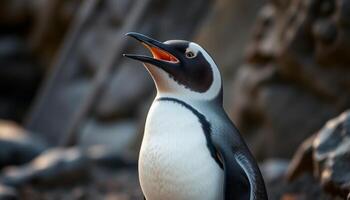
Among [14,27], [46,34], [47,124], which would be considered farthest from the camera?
[14,27]

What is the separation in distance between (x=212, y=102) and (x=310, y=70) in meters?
2.82

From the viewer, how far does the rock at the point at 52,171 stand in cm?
738

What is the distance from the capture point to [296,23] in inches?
272

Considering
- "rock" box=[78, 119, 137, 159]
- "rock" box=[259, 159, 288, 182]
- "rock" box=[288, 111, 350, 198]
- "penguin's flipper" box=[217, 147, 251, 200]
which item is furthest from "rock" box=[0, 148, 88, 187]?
"penguin's flipper" box=[217, 147, 251, 200]

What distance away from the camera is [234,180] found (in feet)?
13.0

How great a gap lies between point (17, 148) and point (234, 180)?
5179mm

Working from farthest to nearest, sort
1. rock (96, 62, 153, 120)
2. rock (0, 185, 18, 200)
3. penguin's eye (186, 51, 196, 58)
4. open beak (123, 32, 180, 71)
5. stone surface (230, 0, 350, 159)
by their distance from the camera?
rock (96, 62, 153, 120)
stone surface (230, 0, 350, 159)
rock (0, 185, 18, 200)
penguin's eye (186, 51, 196, 58)
open beak (123, 32, 180, 71)

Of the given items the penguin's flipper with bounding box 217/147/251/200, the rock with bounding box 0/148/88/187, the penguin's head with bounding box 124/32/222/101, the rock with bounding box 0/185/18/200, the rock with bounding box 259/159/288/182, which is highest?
the penguin's head with bounding box 124/32/222/101

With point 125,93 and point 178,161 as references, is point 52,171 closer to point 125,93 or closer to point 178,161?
point 125,93

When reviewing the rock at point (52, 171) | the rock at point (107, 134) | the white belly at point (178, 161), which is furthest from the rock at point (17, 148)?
the white belly at point (178, 161)

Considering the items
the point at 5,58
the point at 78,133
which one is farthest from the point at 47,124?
the point at 5,58

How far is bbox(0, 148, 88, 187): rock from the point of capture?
738 centimetres

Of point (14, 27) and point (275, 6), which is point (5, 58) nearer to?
point (14, 27)

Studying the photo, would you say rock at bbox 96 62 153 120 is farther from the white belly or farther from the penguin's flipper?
the penguin's flipper
